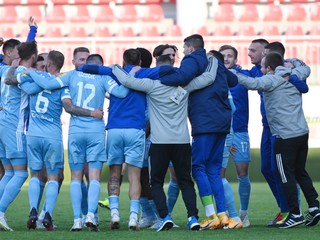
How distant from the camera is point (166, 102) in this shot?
10016 mm

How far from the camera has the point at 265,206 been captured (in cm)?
1370

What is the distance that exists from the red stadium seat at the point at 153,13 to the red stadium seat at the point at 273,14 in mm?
2696

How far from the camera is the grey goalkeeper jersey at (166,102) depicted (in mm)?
10016

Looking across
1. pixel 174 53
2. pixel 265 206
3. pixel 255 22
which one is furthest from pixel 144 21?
pixel 174 53

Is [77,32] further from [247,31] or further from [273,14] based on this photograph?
[273,14]

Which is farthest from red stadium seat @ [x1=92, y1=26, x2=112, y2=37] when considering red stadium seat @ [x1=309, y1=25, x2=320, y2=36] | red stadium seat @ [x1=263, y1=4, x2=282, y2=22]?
red stadium seat @ [x1=309, y1=25, x2=320, y2=36]

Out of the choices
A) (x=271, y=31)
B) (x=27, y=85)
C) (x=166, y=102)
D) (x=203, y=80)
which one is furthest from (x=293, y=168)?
(x=271, y=31)

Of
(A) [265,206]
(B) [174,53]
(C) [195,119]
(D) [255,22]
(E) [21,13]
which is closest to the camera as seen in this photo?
(C) [195,119]

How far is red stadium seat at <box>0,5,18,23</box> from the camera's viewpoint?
25.8 metres

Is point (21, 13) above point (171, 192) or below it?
above

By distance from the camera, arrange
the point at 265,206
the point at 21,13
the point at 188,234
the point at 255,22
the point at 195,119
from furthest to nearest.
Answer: the point at 21,13 < the point at 255,22 < the point at 265,206 < the point at 195,119 < the point at 188,234

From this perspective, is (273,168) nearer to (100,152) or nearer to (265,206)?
(100,152)

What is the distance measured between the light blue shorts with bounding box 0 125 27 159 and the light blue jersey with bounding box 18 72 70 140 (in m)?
0.34

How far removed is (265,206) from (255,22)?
1185 centimetres
